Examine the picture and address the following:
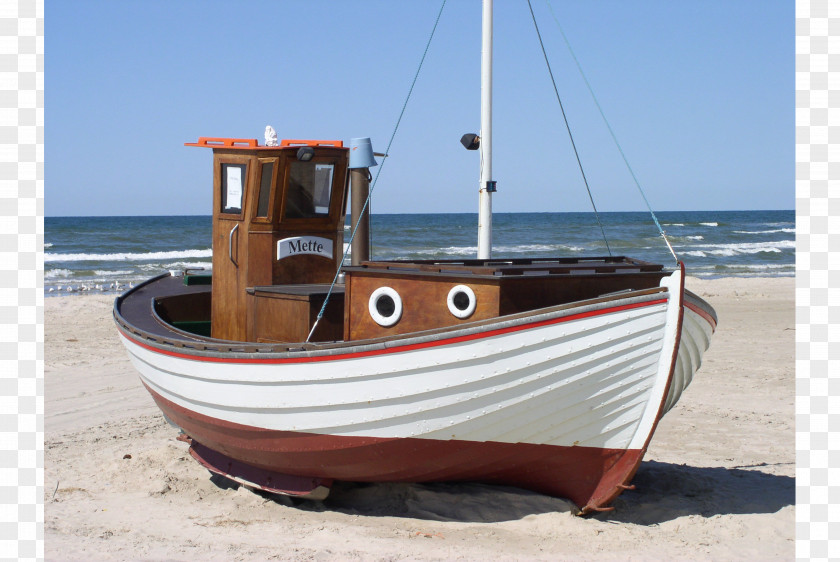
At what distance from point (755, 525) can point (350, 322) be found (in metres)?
3.11

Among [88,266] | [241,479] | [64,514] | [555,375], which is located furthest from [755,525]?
[88,266]

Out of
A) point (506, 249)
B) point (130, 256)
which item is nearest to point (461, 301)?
point (130, 256)

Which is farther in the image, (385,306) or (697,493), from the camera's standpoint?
(697,493)

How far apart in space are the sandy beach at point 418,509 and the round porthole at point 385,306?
1.41m

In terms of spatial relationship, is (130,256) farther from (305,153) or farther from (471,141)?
(471,141)

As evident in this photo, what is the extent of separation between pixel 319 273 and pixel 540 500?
292 cm

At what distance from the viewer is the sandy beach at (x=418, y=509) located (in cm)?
541

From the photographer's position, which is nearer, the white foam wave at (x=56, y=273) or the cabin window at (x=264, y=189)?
the cabin window at (x=264, y=189)

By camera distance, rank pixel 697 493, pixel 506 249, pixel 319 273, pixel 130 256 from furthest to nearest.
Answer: pixel 506 249
pixel 130 256
pixel 319 273
pixel 697 493

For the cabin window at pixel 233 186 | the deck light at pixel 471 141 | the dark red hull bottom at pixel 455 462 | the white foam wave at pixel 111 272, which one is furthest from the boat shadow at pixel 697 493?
the white foam wave at pixel 111 272

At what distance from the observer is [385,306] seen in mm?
5828

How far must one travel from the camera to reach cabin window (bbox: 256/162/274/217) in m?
7.15

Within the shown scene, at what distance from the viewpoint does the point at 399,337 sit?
200 inches

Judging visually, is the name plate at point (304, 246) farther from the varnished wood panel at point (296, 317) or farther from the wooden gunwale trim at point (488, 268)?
the wooden gunwale trim at point (488, 268)
